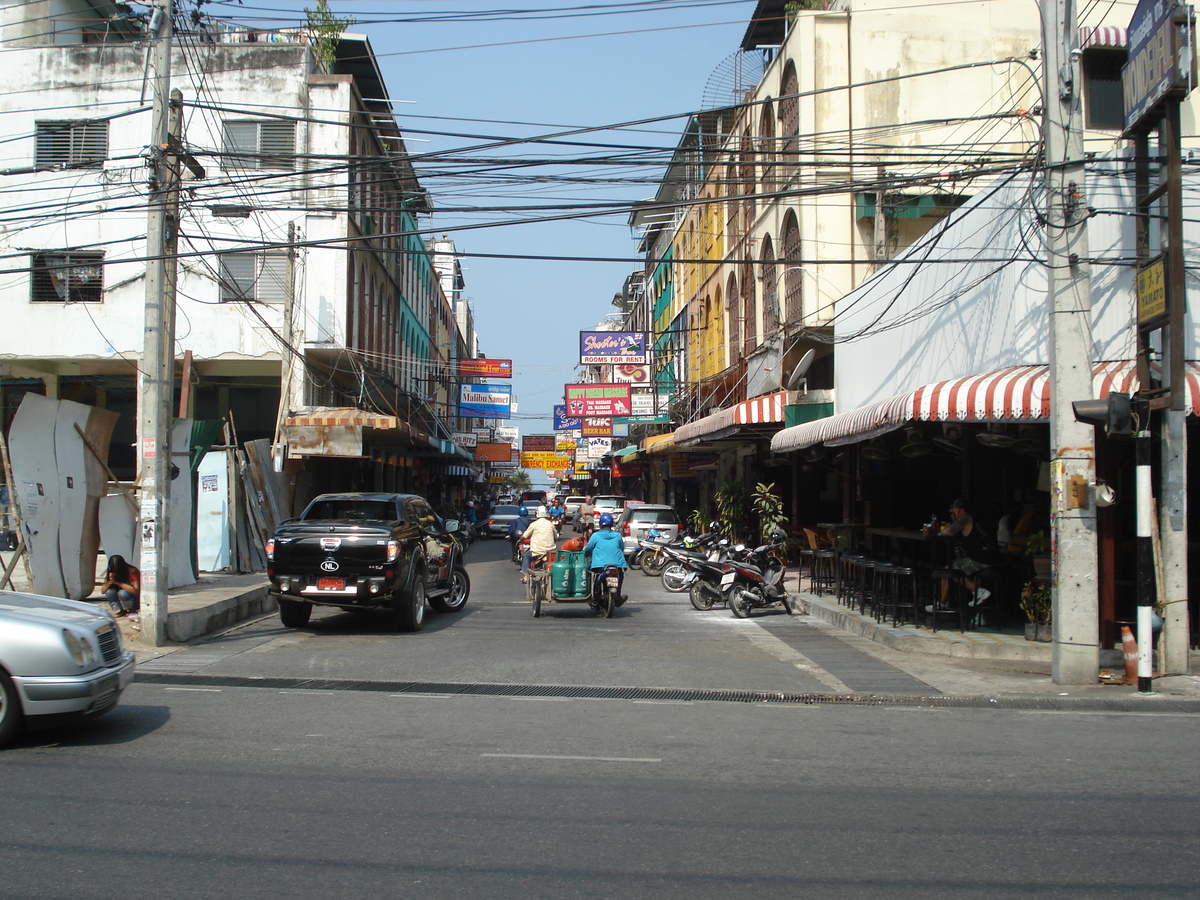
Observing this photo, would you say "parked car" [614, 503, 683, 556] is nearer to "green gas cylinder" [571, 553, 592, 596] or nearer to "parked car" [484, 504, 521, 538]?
"green gas cylinder" [571, 553, 592, 596]

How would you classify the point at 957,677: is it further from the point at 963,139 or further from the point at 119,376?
the point at 119,376

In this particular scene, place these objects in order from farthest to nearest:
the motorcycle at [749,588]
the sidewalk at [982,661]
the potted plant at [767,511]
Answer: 1. the potted plant at [767,511]
2. the motorcycle at [749,588]
3. the sidewalk at [982,661]

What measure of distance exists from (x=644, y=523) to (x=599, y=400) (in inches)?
410

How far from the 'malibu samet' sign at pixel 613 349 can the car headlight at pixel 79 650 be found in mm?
28165

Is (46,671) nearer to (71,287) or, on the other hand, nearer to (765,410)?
(765,410)

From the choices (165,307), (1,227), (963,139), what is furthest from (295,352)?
(963,139)

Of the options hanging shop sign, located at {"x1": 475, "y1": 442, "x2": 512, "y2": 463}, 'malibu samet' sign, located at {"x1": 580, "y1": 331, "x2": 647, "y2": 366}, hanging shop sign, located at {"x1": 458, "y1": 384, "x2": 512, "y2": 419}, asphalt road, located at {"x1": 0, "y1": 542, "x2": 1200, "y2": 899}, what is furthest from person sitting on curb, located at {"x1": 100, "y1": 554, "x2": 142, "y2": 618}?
hanging shop sign, located at {"x1": 475, "y1": 442, "x2": 512, "y2": 463}

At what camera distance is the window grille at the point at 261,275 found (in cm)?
2756

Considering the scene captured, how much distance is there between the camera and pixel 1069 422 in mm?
10648

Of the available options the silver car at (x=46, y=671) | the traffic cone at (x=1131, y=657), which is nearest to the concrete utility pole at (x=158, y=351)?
the silver car at (x=46, y=671)

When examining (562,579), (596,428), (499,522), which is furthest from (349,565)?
(596,428)

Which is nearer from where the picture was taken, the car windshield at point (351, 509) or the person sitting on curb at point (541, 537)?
the car windshield at point (351, 509)

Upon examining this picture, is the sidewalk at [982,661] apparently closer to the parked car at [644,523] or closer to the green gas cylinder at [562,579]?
the green gas cylinder at [562,579]

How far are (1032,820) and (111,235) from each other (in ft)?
90.7
